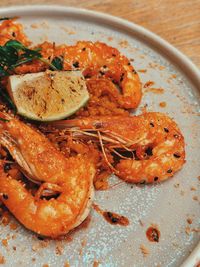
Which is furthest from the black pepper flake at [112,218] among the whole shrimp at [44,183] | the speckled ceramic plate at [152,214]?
the whole shrimp at [44,183]

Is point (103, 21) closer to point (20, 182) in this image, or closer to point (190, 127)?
point (190, 127)

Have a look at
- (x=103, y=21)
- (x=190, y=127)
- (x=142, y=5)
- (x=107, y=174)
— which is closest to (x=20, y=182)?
(x=107, y=174)

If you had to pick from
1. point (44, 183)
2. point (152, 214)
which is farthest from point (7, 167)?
point (152, 214)

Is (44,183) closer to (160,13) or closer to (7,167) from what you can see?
(7,167)

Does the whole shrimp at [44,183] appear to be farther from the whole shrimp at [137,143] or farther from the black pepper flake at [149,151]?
the black pepper flake at [149,151]

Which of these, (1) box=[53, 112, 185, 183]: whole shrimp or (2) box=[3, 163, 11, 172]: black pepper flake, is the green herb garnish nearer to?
(1) box=[53, 112, 185, 183]: whole shrimp

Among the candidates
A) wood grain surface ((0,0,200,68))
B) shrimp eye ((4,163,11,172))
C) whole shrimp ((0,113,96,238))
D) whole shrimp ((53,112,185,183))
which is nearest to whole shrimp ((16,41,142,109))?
whole shrimp ((53,112,185,183))

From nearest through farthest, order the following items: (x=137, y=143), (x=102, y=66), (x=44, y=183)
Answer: (x=44, y=183)
(x=137, y=143)
(x=102, y=66)
